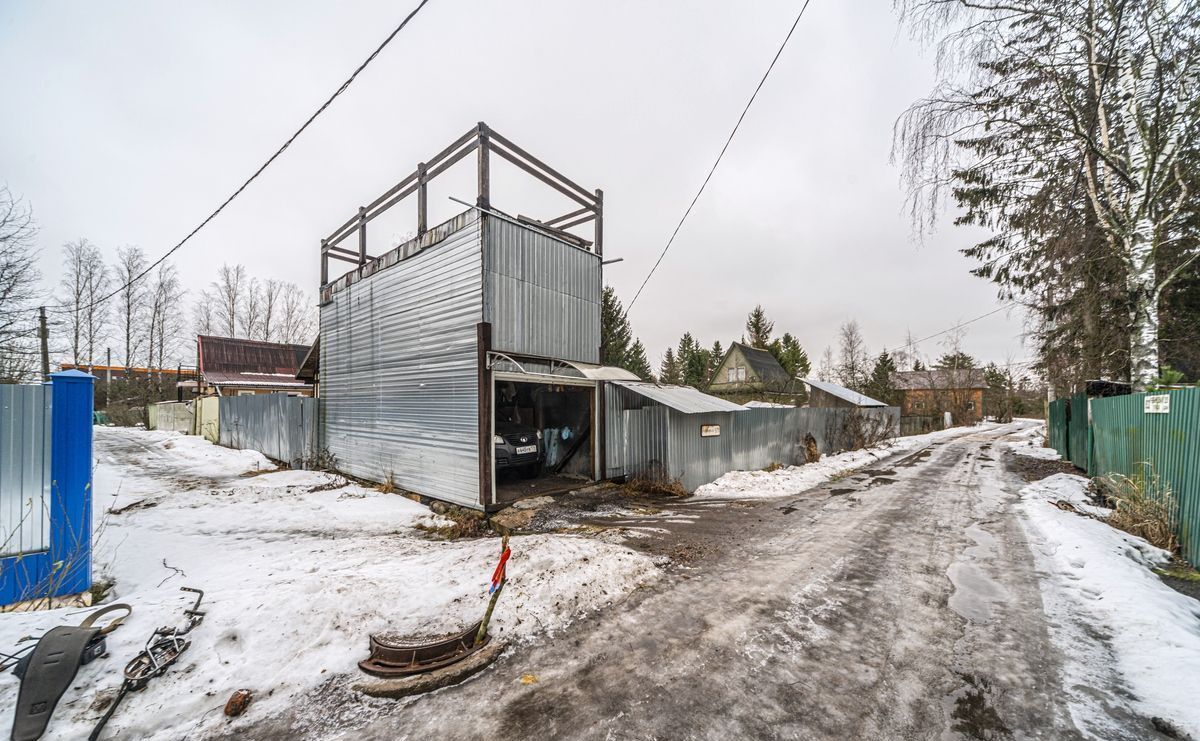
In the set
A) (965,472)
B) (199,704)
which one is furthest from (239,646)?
(965,472)

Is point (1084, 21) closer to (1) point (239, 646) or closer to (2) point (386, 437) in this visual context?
(1) point (239, 646)

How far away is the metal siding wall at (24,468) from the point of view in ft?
12.3

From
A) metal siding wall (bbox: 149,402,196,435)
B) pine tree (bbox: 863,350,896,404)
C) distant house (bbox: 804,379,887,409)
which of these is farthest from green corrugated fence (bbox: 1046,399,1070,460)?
metal siding wall (bbox: 149,402,196,435)

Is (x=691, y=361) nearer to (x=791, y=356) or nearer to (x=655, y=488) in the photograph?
(x=791, y=356)

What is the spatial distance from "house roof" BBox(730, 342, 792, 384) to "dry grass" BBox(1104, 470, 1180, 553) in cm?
2792

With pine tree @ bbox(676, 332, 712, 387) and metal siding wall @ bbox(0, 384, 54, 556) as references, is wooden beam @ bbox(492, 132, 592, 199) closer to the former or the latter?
metal siding wall @ bbox(0, 384, 54, 556)

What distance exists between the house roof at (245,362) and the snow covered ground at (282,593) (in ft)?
59.4

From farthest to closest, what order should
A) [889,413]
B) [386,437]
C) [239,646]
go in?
1. [889,413]
2. [386,437]
3. [239,646]

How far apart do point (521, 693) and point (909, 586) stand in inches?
166

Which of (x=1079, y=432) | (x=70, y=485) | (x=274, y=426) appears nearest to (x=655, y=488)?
(x=70, y=485)

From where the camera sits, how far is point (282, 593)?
12.5 feet

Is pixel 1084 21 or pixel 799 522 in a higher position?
pixel 1084 21

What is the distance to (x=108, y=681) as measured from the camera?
9.04 ft

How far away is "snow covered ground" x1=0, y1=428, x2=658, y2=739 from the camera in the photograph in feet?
8.98
